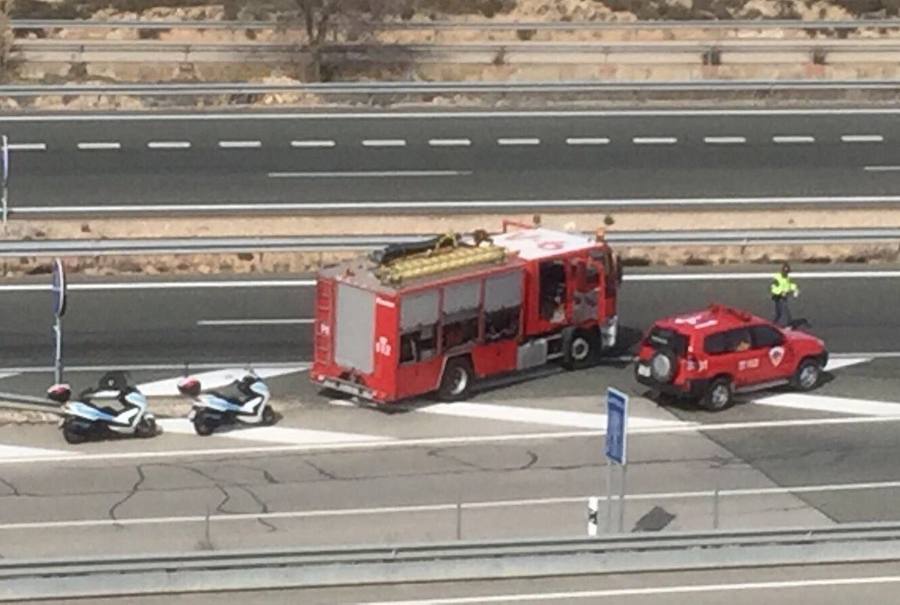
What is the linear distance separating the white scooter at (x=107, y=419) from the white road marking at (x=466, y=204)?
10234 mm

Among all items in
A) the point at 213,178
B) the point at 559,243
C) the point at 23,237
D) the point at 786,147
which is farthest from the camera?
the point at 786,147

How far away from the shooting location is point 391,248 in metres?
30.5

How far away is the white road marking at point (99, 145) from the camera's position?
42.8 meters

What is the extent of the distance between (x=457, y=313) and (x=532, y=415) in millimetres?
1747

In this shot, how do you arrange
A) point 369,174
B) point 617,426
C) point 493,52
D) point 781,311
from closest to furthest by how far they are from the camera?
point 617,426
point 781,311
point 369,174
point 493,52

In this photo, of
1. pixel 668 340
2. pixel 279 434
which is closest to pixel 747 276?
pixel 668 340

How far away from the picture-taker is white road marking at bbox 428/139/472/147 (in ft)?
144

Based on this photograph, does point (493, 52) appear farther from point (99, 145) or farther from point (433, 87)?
point (99, 145)

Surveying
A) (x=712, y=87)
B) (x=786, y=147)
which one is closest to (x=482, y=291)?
(x=786, y=147)

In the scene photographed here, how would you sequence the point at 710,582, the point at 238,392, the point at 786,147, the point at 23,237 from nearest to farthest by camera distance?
the point at 710,582, the point at 238,392, the point at 23,237, the point at 786,147

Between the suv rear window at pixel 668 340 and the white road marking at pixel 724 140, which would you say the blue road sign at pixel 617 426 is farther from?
the white road marking at pixel 724 140

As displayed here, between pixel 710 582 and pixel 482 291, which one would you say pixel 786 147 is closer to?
pixel 482 291

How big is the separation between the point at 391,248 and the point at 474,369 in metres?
2.12

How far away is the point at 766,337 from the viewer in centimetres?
3014
